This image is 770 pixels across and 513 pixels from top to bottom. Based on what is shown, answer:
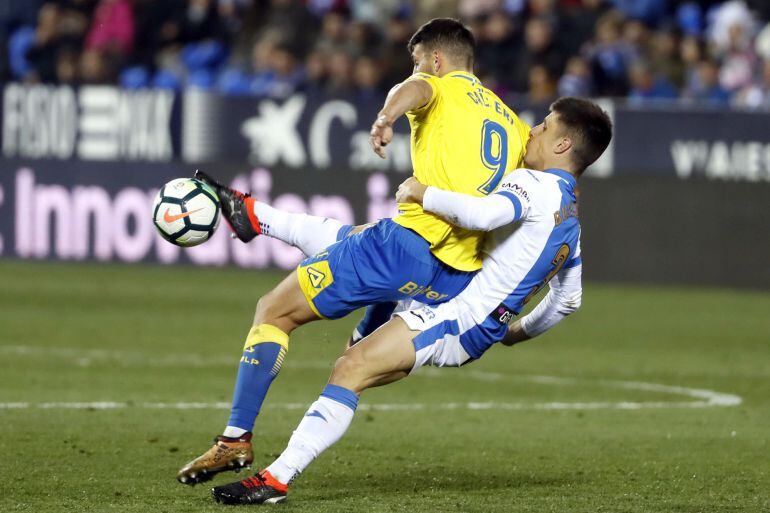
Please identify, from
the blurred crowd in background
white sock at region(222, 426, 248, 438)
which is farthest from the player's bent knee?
the blurred crowd in background

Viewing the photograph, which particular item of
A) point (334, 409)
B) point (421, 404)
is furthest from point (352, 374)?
point (421, 404)

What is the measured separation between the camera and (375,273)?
650 centimetres

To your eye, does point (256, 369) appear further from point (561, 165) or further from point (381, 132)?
point (561, 165)

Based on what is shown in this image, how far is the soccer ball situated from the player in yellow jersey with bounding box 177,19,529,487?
0.44 metres

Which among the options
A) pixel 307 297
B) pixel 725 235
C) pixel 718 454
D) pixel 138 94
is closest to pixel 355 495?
pixel 307 297

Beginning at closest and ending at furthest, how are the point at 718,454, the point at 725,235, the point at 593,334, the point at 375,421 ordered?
1. the point at 718,454
2. the point at 375,421
3. the point at 593,334
4. the point at 725,235

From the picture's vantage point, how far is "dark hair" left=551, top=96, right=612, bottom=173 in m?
6.48

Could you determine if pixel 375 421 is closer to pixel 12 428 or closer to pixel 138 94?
pixel 12 428

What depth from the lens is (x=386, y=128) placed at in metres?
5.94

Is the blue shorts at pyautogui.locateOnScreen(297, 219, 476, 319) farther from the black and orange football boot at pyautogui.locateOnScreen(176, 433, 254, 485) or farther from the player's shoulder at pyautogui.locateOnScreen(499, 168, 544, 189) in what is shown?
the black and orange football boot at pyautogui.locateOnScreen(176, 433, 254, 485)

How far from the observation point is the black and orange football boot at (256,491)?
603cm

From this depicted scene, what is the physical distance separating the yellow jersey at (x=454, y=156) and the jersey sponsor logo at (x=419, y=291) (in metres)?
0.15

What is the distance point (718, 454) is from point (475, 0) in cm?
1240

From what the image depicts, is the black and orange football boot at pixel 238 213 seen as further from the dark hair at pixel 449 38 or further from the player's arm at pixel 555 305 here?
the player's arm at pixel 555 305
